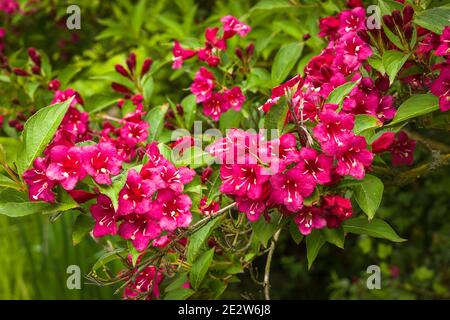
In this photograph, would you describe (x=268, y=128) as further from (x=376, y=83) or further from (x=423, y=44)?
(x=423, y=44)

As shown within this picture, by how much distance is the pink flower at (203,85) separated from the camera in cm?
197

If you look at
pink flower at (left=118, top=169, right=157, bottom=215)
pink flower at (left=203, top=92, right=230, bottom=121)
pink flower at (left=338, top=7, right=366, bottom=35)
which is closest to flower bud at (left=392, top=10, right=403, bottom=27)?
pink flower at (left=338, top=7, right=366, bottom=35)

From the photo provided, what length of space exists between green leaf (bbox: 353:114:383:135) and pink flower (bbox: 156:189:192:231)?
0.43 metres

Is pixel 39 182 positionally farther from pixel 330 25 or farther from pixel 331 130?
pixel 330 25

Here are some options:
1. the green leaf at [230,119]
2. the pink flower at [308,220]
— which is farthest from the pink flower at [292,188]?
the green leaf at [230,119]

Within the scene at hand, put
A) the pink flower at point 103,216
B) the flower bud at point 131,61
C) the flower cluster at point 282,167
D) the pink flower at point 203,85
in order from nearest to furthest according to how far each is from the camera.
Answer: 1. the flower cluster at point 282,167
2. the pink flower at point 103,216
3. the pink flower at point 203,85
4. the flower bud at point 131,61

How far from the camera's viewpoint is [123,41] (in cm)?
342

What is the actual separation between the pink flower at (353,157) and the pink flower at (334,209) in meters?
0.07

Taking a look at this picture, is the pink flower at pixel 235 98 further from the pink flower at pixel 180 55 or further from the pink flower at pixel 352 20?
the pink flower at pixel 352 20

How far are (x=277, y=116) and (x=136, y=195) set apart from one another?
1.19ft

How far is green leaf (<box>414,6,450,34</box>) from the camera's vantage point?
60.0 inches

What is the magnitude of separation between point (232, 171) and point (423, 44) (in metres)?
0.65

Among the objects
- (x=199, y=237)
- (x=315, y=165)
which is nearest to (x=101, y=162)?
(x=199, y=237)

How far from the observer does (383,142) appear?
1.53m
